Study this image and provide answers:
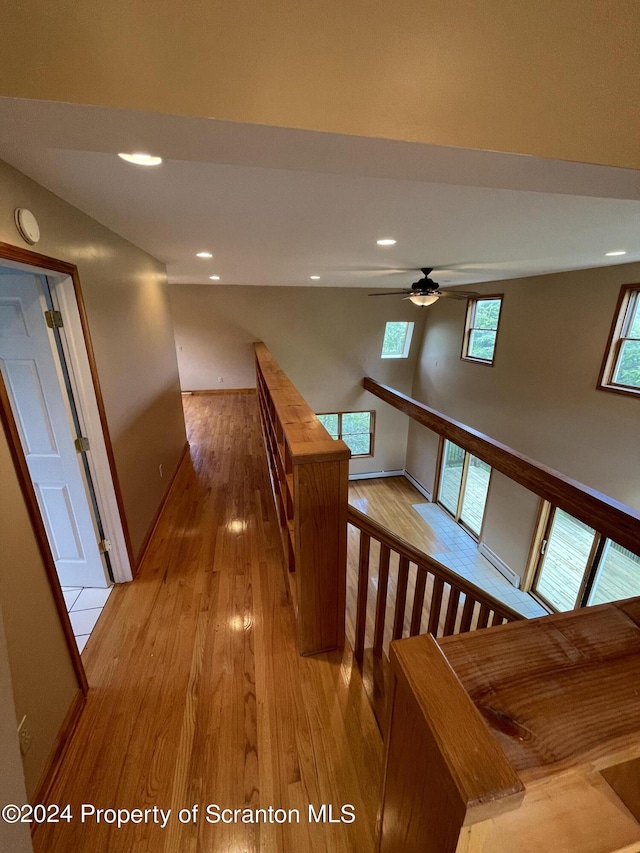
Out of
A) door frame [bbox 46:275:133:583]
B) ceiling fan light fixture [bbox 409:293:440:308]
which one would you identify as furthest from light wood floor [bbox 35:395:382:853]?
ceiling fan light fixture [bbox 409:293:440:308]

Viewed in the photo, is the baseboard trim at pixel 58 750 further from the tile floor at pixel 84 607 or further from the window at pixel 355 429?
the window at pixel 355 429

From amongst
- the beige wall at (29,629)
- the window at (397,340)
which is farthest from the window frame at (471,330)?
the beige wall at (29,629)

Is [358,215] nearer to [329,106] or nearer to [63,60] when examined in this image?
[329,106]

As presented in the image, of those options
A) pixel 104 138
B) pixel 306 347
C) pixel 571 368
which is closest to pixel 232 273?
pixel 306 347

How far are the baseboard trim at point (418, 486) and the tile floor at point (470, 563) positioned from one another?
0.39 meters

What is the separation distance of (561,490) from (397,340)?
561 cm

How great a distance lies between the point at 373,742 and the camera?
1.36 metres

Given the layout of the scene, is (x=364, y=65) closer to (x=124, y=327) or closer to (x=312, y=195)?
(x=312, y=195)

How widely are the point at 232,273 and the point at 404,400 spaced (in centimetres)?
338

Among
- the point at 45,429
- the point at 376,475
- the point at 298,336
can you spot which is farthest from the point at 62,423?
the point at 376,475

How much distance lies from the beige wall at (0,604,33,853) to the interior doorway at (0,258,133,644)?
1.21 meters

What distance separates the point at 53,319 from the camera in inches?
65.6

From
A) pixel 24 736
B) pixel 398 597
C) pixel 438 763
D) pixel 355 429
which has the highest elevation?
pixel 438 763

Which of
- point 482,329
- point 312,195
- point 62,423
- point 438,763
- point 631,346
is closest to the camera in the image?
point 438,763
